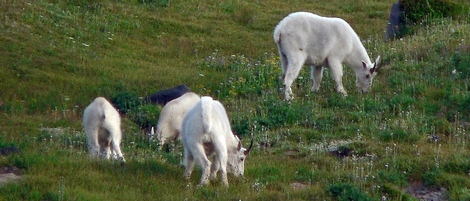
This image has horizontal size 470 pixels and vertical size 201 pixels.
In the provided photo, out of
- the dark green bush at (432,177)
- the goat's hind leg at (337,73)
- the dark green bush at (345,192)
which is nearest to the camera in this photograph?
the dark green bush at (345,192)

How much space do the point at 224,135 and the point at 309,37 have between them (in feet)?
18.6

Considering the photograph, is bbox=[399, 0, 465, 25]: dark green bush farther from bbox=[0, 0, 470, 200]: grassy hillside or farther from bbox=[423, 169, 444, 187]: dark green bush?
bbox=[423, 169, 444, 187]: dark green bush

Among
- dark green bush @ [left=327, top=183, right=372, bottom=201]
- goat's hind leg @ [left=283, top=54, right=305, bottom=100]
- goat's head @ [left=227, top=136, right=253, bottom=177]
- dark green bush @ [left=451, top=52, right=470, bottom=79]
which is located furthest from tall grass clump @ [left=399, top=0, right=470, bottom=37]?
dark green bush @ [left=327, top=183, right=372, bottom=201]

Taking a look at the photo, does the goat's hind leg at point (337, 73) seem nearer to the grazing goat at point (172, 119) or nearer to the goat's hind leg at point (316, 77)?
the goat's hind leg at point (316, 77)

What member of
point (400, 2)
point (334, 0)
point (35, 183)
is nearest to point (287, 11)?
point (334, 0)

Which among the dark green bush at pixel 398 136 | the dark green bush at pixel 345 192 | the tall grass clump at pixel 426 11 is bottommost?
the dark green bush at pixel 398 136

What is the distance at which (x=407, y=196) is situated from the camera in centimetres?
1059

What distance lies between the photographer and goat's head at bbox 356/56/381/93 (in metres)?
17.0

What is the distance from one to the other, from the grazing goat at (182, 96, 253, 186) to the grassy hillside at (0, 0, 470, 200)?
26 centimetres

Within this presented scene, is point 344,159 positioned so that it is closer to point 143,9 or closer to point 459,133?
point 459,133

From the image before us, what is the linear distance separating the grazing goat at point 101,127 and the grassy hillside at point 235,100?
32cm

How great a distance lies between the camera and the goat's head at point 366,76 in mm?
17000

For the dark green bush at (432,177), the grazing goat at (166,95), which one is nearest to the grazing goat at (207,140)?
the dark green bush at (432,177)

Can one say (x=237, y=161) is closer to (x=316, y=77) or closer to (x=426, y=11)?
(x=316, y=77)
